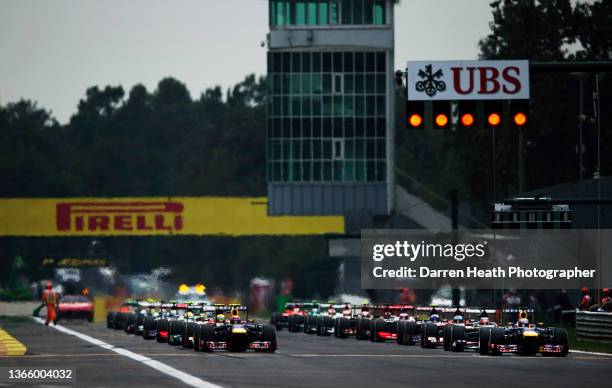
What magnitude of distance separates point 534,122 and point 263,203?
572 inches

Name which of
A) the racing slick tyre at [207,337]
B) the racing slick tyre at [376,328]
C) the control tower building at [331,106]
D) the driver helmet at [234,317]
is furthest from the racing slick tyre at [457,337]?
the control tower building at [331,106]

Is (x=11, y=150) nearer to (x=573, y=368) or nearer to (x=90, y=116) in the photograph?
(x=90, y=116)

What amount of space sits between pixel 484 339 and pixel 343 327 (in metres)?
10.7

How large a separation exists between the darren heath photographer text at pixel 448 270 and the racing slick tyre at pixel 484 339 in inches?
1000

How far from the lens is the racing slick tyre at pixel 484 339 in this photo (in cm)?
3081

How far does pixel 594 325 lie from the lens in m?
38.8

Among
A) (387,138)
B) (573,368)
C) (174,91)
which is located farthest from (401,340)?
(174,91)

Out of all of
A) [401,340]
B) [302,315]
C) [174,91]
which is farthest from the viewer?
[174,91]

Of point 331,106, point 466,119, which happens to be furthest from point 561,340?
point 331,106

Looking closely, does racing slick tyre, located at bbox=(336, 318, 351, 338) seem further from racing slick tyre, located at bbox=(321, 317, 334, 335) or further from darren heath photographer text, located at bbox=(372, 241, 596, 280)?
darren heath photographer text, located at bbox=(372, 241, 596, 280)

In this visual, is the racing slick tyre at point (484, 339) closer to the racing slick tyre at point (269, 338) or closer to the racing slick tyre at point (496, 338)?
the racing slick tyre at point (496, 338)

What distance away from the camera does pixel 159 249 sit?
121m

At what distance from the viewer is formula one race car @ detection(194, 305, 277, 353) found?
31.5 meters

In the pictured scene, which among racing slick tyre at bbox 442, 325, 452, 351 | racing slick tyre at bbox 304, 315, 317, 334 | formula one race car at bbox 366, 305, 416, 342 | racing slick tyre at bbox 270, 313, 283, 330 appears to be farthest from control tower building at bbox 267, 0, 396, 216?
racing slick tyre at bbox 442, 325, 452, 351
